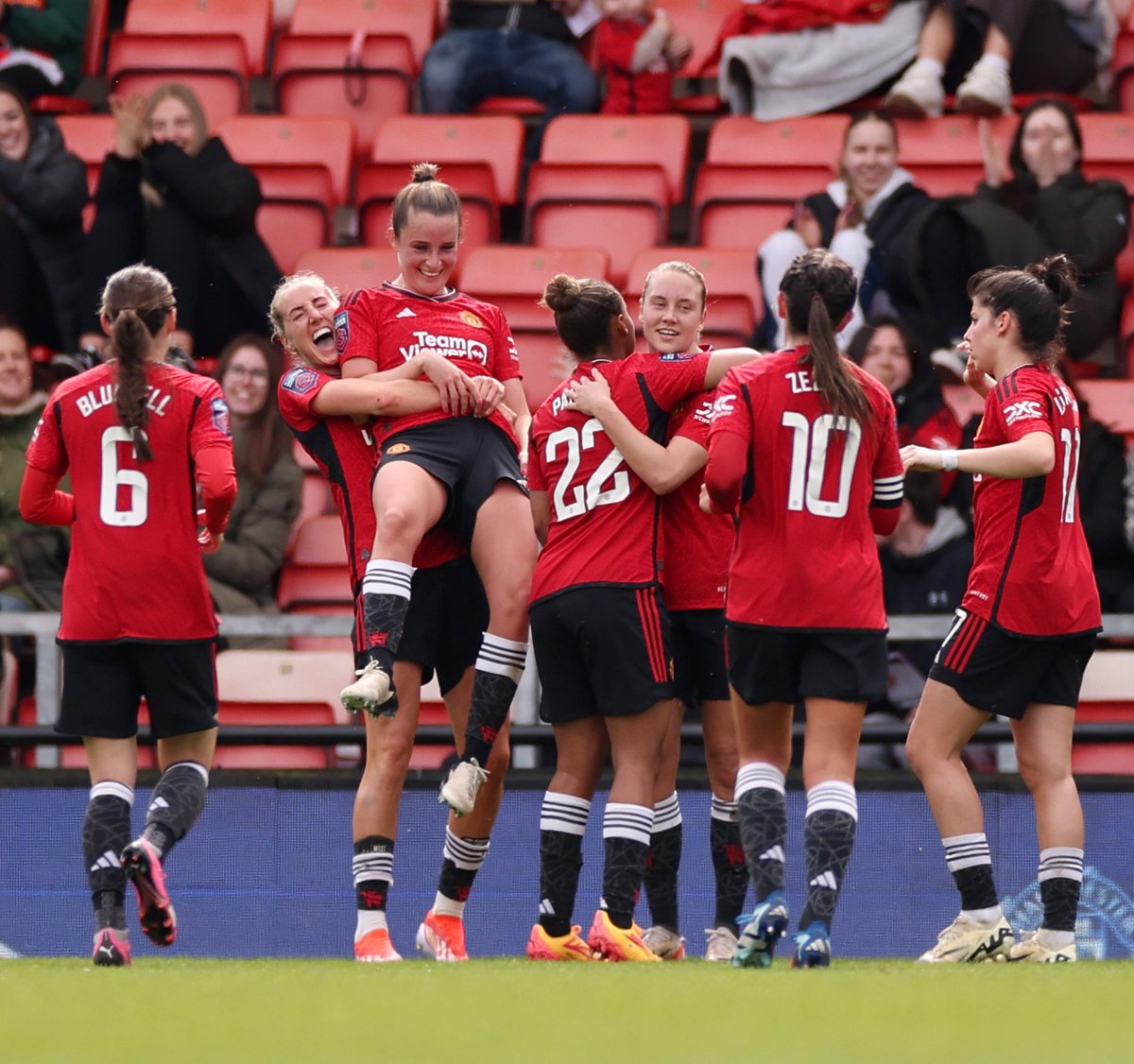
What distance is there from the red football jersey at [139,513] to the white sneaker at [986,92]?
17.5 feet

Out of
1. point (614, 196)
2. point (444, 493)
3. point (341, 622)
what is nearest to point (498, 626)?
point (444, 493)

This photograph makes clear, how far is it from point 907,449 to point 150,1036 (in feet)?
8.42

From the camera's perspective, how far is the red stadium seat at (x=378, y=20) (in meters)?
11.3

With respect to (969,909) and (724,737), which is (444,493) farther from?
(969,909)

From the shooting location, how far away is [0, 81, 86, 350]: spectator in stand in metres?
9.30

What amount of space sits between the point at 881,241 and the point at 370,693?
4577 mm

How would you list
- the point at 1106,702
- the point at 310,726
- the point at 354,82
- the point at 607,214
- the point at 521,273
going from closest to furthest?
the point at 310,726 < the point at 1106,702 < the point at 521,273 < the point at 607,214 < the point at 354,82

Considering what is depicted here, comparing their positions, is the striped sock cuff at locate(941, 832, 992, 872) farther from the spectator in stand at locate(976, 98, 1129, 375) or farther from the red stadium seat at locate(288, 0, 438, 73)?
the red stadium seat at locate(288, 0, 438, 73)

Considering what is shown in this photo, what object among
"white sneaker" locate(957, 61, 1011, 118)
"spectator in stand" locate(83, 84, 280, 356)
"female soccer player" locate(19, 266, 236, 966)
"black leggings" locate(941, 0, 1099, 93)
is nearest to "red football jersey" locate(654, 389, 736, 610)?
"female soccer player" locate(19, 266, 236, 966)

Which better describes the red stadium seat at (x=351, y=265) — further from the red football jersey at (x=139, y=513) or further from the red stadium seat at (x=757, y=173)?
the red football jersey at (x=139, y=513)

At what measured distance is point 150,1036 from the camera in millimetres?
3398

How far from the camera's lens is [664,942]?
5707 millimetres

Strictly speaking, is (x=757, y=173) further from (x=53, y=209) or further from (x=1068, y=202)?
(x=53, y=209)

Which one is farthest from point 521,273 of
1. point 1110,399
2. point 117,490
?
point 117,490
